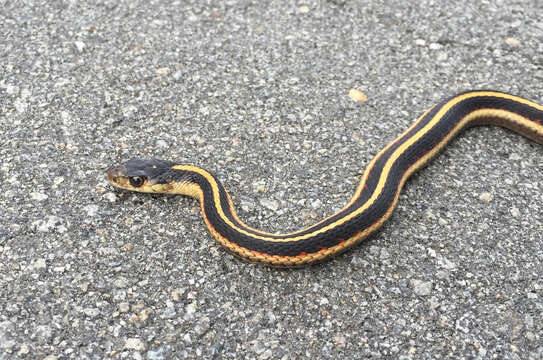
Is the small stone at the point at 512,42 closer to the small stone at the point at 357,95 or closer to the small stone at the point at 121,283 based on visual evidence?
the small stone at the point at 357,95

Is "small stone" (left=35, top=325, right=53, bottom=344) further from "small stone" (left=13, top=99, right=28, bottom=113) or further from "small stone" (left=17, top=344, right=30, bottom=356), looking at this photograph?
"small stone" (left=13, top=99, right=28, bottom=113)

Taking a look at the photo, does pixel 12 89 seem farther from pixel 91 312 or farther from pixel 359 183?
pixel 359 183

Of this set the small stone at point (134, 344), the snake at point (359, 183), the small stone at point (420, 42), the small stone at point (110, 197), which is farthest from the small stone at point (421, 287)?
the small stone at point (420, 42)

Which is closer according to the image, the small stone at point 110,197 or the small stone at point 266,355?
the small stone at point 266,355

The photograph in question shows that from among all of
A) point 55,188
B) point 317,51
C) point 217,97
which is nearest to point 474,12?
point 317,51

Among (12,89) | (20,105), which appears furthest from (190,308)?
(12,89)

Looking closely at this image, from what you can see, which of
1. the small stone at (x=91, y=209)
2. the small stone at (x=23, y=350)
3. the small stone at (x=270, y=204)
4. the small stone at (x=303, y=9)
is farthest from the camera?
the small stone at (x=303, y=9)
